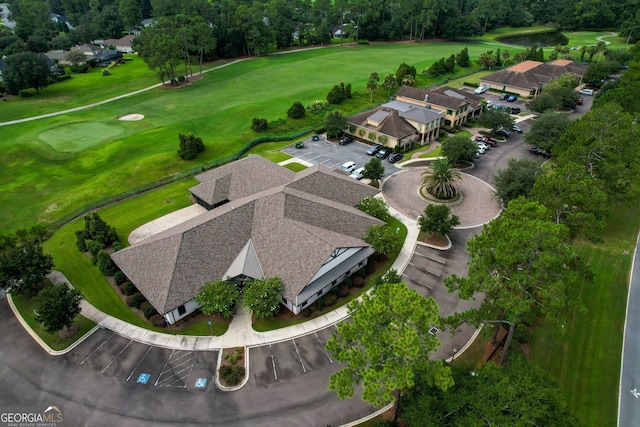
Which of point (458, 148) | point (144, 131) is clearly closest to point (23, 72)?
point (144, 131)

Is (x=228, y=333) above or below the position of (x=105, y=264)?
below

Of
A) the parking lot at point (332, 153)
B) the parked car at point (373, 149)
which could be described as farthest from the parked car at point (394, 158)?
the parked car at point (373, 149)

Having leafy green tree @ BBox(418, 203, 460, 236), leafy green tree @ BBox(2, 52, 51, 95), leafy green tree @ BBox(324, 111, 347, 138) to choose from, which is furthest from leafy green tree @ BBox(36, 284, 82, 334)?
leafy green tree @ BBox(2, 52, 51, 95)

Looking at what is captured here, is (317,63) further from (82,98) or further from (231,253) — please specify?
(231,253)

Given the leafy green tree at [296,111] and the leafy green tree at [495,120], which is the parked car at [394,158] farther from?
the leafy green tree at [296,111]

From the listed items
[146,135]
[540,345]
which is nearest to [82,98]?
[146,135]

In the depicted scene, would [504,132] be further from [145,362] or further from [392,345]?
[145,362]

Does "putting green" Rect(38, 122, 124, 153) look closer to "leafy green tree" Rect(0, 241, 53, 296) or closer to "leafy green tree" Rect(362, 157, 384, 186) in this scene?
"leafy green tree" Rect(0, 241, 53, 296)
